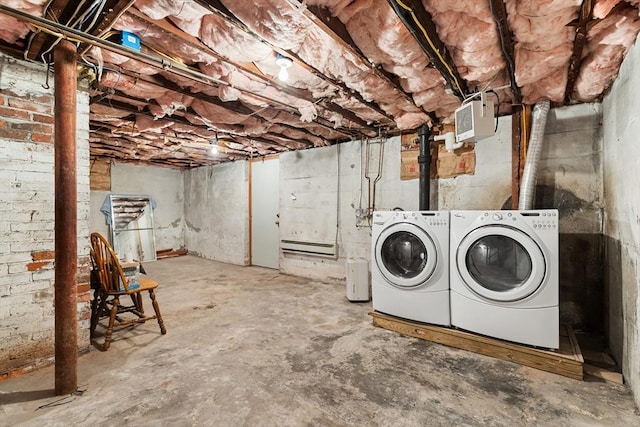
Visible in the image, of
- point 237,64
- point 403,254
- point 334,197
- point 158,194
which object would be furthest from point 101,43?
point 158,194

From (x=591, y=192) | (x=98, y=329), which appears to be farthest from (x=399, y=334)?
Result: (x=98, y=329)

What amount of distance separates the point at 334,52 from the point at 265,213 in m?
3.99

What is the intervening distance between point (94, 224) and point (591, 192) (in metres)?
7.80

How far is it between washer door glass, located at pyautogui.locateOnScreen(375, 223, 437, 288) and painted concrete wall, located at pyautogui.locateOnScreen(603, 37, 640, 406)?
3.87 ft

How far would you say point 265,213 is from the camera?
5.67 m

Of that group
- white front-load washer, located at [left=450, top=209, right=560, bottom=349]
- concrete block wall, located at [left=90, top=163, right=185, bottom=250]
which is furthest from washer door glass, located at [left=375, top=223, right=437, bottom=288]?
concrete block wall, located at [left=90, top=163, right=185, bottom=250]

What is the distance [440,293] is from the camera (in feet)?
8.22

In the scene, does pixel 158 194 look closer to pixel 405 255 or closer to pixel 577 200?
pixel 405 255

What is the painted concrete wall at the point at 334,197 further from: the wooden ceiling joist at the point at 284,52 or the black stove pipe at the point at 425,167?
the wooden ceiling joist at the point at 284,52

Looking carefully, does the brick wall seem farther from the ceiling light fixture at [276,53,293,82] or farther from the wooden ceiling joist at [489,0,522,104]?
the wooden ceiling joist at [489,0,522,104]

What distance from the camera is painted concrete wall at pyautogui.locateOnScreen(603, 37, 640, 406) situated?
5.75 feet

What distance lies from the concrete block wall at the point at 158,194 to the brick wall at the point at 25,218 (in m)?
4.76

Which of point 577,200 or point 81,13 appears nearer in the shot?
point 81,13

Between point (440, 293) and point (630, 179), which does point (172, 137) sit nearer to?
point (440, 293)
